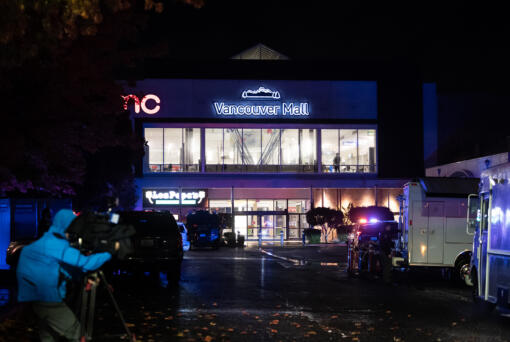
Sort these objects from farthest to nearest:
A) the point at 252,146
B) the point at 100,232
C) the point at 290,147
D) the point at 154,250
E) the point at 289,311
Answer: the point at 290,147, the point at 252,146, the point at 154,250, the point at 289,311, the point at 100,232

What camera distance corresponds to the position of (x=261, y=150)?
51281 mm

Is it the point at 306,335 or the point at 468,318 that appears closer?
the point at 306,335

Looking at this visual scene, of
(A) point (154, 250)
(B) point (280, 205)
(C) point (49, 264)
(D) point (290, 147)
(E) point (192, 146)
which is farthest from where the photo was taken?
(B) point (280, 205)

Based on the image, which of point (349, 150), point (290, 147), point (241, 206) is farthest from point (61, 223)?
point (349, 150)

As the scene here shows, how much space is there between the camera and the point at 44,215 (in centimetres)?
1692

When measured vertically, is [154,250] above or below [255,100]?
below

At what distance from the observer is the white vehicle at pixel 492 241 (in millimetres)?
10891

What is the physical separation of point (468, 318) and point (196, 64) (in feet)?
137

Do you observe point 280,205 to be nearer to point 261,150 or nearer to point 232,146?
point 261,150

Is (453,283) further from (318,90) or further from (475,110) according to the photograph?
(475,110)

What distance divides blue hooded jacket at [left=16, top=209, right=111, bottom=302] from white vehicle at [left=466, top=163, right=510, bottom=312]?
7.60 metres

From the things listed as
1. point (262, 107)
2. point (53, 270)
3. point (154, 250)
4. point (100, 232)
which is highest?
point (262, 107)

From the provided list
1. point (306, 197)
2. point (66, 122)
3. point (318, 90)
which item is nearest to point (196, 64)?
point (318, 90)

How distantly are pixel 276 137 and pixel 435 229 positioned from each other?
34.3 metres
